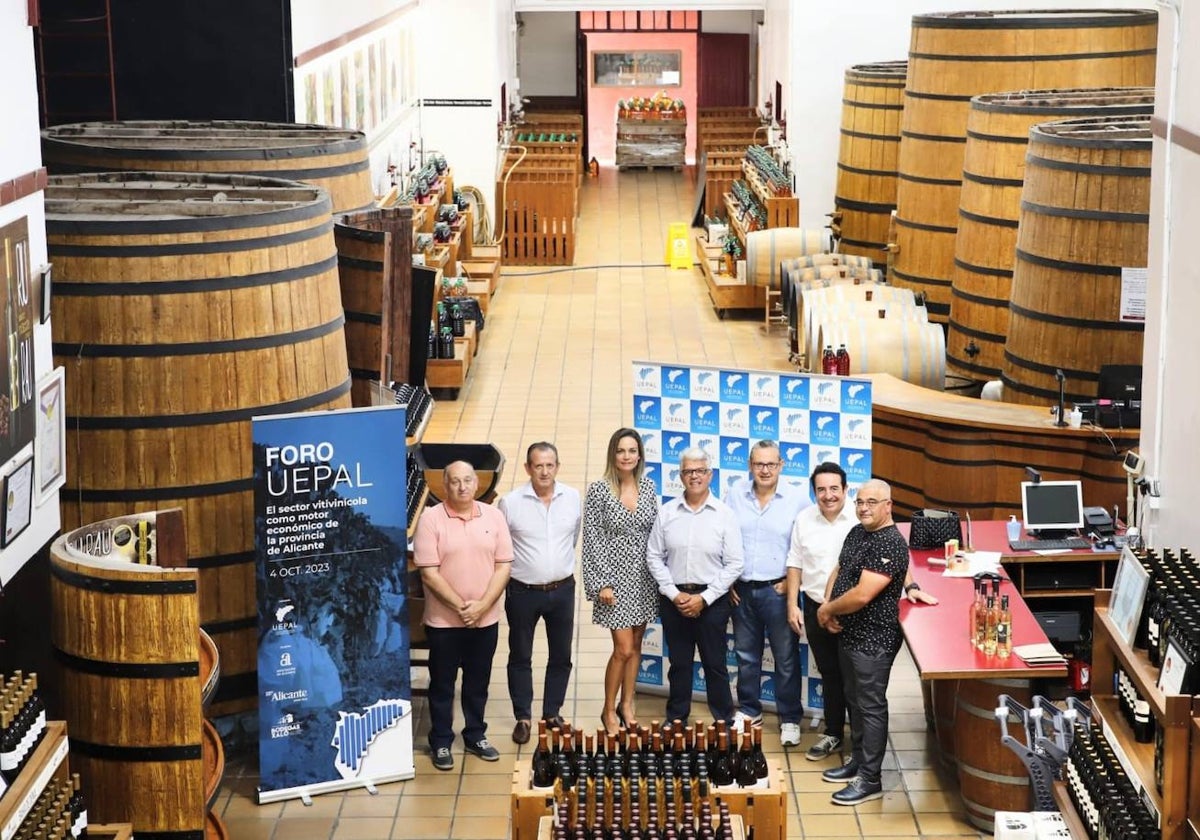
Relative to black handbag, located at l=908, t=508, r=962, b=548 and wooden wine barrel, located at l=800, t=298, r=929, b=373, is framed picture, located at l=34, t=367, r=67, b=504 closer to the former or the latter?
black handbag, located at l=908, t=508, r=962, b=548

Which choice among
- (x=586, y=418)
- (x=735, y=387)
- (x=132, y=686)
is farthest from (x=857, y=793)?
(x=586, y=418)

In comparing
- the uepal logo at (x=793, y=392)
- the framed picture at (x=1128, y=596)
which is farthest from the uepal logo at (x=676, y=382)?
the framed picture at (x=1128, y=596)

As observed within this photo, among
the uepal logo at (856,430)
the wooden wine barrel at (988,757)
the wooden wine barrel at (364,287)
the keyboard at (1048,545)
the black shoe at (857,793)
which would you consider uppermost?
the wooden wine barrel at (364,287)

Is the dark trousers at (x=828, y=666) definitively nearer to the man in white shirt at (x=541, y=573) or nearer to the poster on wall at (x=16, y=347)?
the man in white shirt at (x=541, y=573)

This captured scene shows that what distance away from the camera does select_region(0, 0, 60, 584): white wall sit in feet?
18.0

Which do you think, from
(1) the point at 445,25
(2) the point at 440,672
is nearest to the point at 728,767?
(2) the point at 440,672

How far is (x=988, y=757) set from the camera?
6.48 meters

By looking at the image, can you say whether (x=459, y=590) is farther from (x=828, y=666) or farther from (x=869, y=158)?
(x=869, y=158)

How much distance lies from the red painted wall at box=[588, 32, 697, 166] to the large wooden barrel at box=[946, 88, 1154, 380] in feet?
62.2

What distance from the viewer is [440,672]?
704 centimetres

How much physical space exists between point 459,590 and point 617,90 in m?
23.8

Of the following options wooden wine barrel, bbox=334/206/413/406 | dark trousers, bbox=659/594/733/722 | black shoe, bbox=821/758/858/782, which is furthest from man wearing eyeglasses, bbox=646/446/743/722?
wooden wine barrel, bbox=334/206/413/406

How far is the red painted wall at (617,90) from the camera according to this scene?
2972 centimetres

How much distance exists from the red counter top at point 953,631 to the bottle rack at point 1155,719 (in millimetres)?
727
